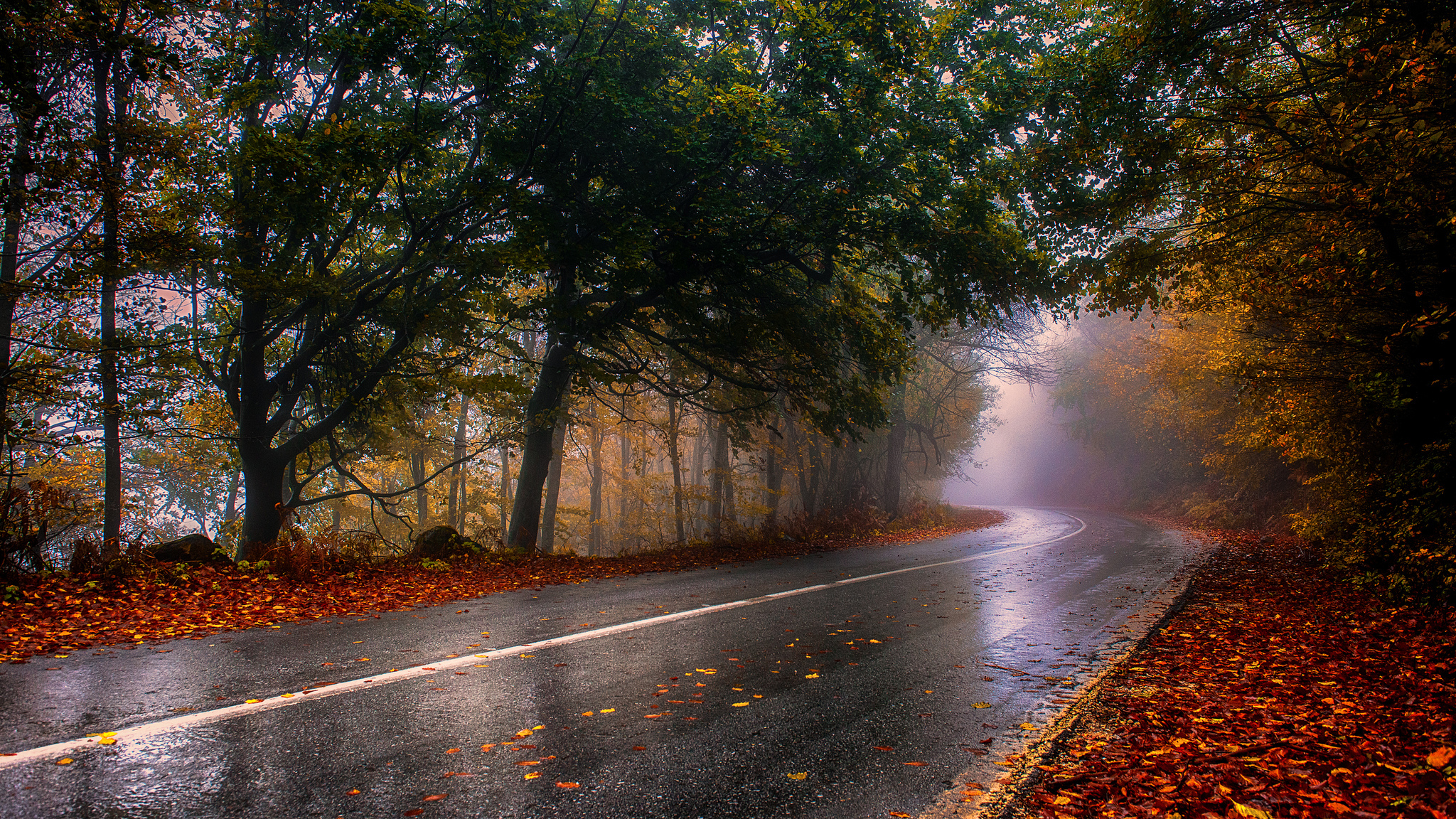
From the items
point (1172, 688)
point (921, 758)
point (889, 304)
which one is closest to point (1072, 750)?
point (921, 758)

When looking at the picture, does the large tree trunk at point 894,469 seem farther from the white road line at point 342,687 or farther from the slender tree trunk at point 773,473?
the white road line at point 342,687

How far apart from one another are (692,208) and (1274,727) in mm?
9026

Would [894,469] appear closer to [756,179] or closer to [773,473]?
[773,473]

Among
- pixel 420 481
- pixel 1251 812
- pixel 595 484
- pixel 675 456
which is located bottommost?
pixel 1251 812

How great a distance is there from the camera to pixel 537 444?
13227 millimetres

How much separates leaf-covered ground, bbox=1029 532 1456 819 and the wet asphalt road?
38 cm

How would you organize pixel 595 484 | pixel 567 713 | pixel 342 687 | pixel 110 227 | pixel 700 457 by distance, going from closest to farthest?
1. pixel 567 713
2. pixel 342 687
3. pixel 110 227
4. pixel 595 484
5. pixel 700 457

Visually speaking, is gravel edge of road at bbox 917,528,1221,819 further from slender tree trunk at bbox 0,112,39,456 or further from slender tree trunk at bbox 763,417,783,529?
slender tree trunk at bbox 763,417,783,529

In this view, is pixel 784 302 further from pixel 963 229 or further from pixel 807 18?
pixel 807 18

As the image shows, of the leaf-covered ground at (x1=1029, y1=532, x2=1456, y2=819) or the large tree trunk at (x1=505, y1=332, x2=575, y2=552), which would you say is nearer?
the leaf-covered ground at (x1=1029, y1=532, x2=1456, y2=819)

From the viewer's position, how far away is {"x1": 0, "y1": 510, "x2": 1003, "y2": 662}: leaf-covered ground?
5363 millimetres

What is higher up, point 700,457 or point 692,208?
point 692,208

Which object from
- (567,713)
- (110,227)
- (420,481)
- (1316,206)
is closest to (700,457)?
(420,481)

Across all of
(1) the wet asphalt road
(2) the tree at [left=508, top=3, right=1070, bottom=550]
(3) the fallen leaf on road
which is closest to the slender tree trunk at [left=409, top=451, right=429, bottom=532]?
(2) the tree at [left=508, top=3, right=1070, bottom=550]
